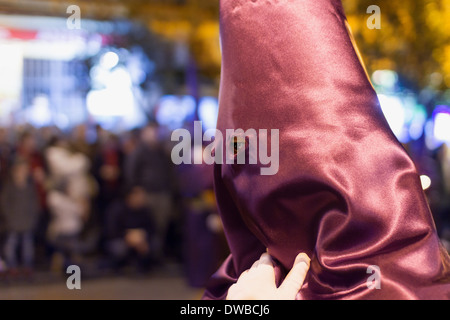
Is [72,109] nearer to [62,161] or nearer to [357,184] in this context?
[62,161]

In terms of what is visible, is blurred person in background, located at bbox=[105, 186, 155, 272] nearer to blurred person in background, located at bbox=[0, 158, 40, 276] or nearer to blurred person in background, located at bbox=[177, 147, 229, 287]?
blurred person in background, located at bbox=[177, 147, 229, 287]

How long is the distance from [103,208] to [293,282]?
651cm

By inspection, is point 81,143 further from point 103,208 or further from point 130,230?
point 130,230

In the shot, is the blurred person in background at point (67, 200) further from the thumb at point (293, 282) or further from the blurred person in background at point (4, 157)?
the thumb at point (293, 282)

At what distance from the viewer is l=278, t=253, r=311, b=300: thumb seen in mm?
985

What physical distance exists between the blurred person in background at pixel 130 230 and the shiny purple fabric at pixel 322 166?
598cm

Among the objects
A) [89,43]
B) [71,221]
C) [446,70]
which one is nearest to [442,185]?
[446,70]

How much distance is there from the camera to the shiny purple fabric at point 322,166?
3.03 ft

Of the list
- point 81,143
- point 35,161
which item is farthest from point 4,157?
point 81,143

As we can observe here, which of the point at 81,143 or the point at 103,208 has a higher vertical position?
the point at 81,143

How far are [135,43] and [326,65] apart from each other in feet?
27.8

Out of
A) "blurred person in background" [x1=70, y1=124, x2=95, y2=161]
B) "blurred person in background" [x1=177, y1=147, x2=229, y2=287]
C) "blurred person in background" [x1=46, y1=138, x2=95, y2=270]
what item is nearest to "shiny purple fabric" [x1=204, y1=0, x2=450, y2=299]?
"blurred person in background" [x1=177, y1=147, x2=229, y2=287]

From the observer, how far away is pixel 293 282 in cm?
99

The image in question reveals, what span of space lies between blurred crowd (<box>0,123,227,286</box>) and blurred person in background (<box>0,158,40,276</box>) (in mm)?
11
